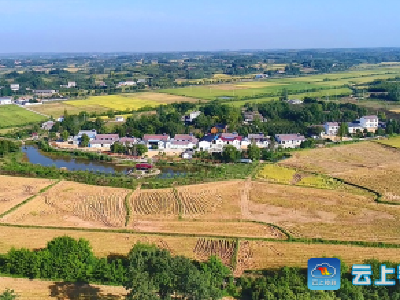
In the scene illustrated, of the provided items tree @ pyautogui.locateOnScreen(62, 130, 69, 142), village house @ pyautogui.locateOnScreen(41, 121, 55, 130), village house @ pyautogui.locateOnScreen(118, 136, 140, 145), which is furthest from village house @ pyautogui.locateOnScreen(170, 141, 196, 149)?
village house @ pyautogui.locateOnScreen(41, 121, 55, 130)

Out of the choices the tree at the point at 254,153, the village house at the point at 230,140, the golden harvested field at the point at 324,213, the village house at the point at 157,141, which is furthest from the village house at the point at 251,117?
the golden harvested field at the point at 324,213

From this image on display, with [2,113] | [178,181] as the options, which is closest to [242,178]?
[178,181]

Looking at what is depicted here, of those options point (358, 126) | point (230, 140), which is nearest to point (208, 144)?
point (230, 140)

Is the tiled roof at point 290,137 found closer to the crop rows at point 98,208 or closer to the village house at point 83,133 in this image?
the village house at point 83,133

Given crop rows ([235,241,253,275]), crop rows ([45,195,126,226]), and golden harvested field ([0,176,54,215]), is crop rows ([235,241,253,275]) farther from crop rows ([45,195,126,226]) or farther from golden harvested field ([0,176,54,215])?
golden harvested field ([0,176,54,215])

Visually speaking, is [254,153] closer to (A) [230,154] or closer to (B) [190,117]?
(A) [230,154]

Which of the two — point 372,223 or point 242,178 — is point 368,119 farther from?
point 372,223
